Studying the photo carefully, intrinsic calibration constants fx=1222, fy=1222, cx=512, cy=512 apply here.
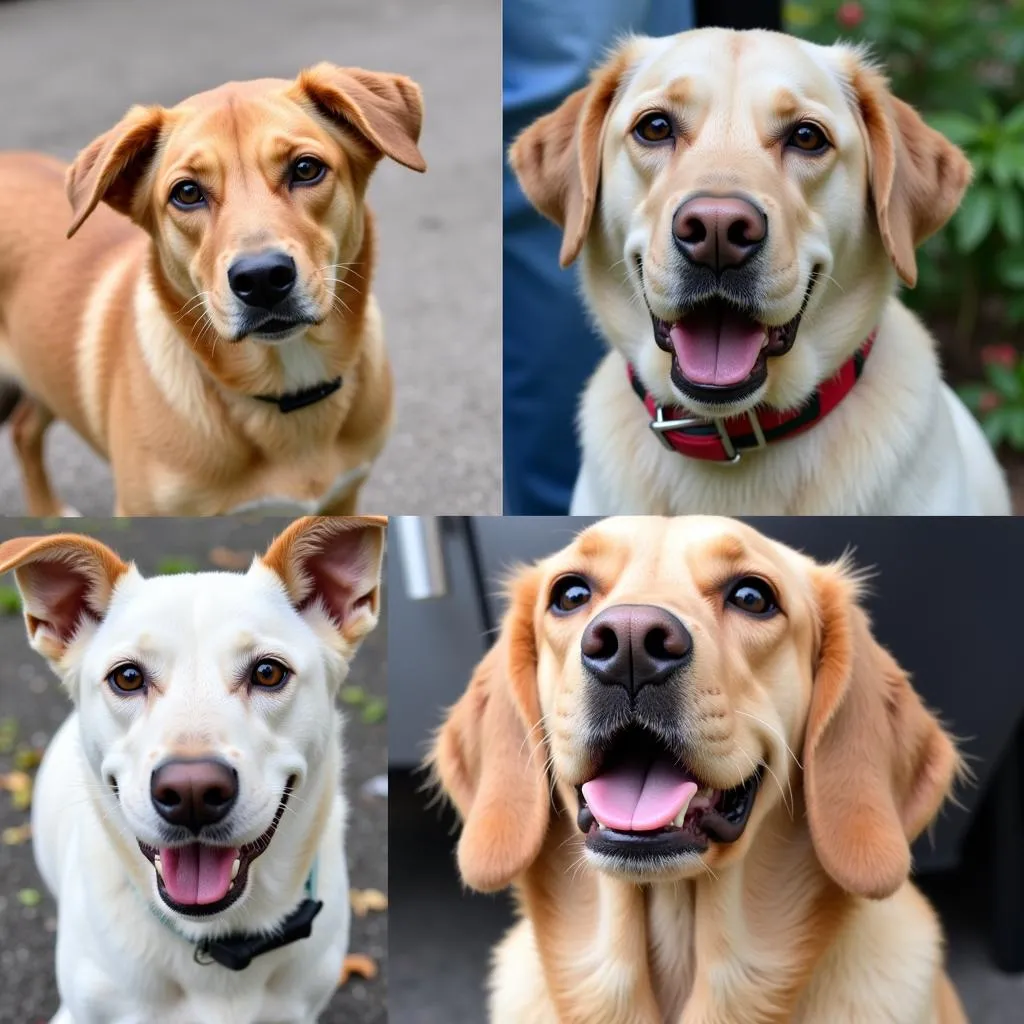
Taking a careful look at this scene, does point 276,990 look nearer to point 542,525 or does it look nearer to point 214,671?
point 214,671

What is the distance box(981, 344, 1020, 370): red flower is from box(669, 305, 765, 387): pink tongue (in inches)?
77.1

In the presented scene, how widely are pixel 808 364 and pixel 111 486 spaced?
1.74 meters

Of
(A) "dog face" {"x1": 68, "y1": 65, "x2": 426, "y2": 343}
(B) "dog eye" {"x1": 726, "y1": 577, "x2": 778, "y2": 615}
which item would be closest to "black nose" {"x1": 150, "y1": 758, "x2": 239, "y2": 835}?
(A) "dog face" {"x1": 68, "y1": 65, "x2": 426, "y2": 343}

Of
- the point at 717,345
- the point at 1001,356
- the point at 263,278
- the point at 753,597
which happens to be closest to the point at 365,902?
the point at 753,597

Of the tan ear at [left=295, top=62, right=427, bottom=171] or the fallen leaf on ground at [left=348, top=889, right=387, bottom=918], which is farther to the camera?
the fallen leaf on ground at [left=348, top=889, right=387, bottom=918]

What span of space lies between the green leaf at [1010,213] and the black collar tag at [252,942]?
2.02 m

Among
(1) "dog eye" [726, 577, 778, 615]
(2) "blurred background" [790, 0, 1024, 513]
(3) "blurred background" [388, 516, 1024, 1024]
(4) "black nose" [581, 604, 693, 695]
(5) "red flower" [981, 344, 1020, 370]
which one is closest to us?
(4) "black nose" [581, 604, 693, 695]

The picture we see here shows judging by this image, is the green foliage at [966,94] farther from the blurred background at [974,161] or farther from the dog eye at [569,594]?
the dog eye at [569,594]

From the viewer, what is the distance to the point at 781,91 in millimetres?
1493

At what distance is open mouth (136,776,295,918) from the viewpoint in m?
1.62

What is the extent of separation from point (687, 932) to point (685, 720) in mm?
480

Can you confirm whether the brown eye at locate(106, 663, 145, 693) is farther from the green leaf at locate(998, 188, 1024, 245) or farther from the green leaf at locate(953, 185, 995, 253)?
the green leaf at locate(998, 188, 1024, 245)

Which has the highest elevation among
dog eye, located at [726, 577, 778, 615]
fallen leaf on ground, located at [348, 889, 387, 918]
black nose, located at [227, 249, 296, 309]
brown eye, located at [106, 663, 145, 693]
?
black nose, located at [227, 249, 296, 309]

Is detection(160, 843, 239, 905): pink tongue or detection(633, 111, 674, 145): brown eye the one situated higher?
detection(633, 111, 674, 145): brown eye
